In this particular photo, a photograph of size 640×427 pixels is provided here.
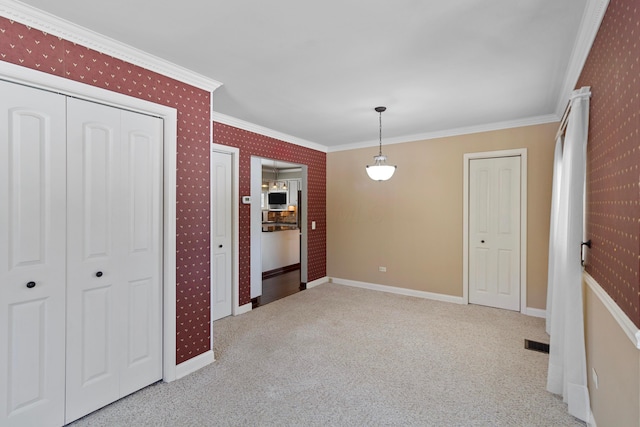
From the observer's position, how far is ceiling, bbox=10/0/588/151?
1.79 meters

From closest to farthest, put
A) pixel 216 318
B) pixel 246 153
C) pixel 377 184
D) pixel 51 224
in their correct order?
1. pixel 51 224
2. pixel 216 318
3. pixel 246 153
4. pixel 377 184

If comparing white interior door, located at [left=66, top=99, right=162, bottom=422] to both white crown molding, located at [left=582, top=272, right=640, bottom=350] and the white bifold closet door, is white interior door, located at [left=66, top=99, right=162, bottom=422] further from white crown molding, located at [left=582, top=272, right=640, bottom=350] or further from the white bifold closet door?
white crown molding, located at [left=582, top=272, right=640, bottom=350]

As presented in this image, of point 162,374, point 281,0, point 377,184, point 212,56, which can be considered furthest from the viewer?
point 377,184

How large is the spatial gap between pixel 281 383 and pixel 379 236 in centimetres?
328

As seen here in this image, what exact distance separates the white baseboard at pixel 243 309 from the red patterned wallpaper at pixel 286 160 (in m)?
0.05

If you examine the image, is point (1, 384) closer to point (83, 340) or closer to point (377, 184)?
point (83, 340)

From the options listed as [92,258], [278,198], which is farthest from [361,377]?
[278,198]

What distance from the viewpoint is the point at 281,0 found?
1714mm

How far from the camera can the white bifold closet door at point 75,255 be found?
180 centimetres

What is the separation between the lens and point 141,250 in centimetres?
237

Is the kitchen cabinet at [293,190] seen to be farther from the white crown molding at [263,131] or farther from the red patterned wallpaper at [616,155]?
the red patterned wallpaper at [616,155]

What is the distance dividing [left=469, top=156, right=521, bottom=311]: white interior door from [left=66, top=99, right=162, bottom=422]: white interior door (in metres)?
4.07

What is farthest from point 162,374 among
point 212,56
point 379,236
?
point 379,236

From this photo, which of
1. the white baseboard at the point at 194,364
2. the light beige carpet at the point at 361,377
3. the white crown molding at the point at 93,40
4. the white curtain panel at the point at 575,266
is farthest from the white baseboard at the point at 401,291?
the white crown molding at the point at 93,40
